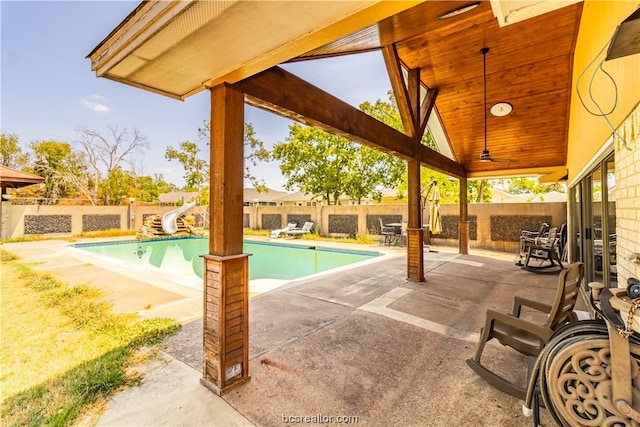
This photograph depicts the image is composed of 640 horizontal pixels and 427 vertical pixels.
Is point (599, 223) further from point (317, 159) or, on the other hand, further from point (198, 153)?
point (198, 153)

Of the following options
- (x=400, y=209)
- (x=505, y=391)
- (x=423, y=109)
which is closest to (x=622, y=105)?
(x=505, y=391)

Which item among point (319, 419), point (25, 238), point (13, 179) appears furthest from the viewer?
point (25, 238)

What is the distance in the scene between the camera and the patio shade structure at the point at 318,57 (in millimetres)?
1490

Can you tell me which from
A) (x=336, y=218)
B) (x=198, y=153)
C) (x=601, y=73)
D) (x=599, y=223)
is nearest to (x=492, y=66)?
(x=601, y=73)

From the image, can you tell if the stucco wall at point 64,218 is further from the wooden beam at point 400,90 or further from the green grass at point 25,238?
the wooden beam at point 400,90

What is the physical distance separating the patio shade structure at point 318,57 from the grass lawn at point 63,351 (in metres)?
0.95

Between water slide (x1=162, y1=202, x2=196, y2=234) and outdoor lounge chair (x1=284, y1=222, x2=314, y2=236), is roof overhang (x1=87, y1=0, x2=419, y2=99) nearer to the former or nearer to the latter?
outdoor lounge chair (x1=284, y1=222, x2=314, y2=236)

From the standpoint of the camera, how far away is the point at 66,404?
6.91 ft

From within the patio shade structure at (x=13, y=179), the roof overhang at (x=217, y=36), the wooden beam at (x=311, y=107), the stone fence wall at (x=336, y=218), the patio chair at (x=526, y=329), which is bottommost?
the patio chair at (x=526, y=329)

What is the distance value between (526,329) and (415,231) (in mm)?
3522

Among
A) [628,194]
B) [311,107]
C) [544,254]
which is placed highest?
[311,107]

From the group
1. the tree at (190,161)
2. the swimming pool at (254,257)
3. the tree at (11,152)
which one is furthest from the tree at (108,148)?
the swimming pool at (254,257)

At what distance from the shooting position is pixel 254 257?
1107 cm

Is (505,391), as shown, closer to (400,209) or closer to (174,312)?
(174,312)
